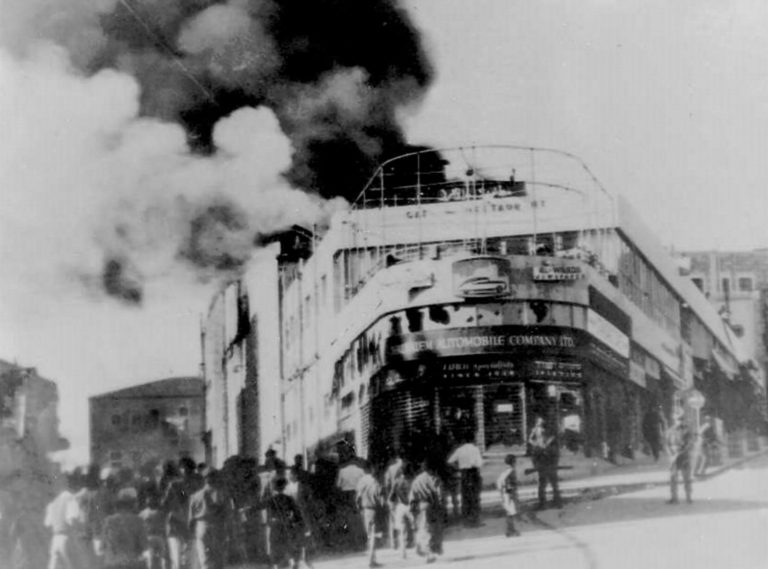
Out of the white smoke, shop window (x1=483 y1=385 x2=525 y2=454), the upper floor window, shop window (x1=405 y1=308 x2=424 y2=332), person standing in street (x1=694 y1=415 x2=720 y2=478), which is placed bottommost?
person standing in street (x1=694 y1=415 x2=720 y2=478)

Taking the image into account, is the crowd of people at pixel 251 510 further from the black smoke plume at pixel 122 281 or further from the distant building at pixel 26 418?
the black smoke plume at pixel 122 281

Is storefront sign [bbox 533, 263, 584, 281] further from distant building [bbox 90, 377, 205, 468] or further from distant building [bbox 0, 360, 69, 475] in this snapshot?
distant building [bbox 0, 360, 69, 475]

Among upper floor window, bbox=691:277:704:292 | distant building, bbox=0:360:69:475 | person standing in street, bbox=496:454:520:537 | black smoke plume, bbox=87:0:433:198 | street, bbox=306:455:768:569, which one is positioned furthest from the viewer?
upper floor window, bbox=691:277:704:292

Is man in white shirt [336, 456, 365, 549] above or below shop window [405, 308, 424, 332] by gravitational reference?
below

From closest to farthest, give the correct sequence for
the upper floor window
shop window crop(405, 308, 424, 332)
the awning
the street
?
1. the street
2. shop window crop(405, 308, 424, 332)
3. the awning
4. the upper floor window

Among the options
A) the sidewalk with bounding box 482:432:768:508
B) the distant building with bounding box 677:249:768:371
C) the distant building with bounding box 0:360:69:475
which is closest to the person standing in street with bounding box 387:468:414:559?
the sidewalk with bounding box 482:432:768:508

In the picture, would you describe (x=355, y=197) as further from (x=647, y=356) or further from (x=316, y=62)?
(x=647, y=356)

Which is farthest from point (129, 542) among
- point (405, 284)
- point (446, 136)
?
point (446, 136)
